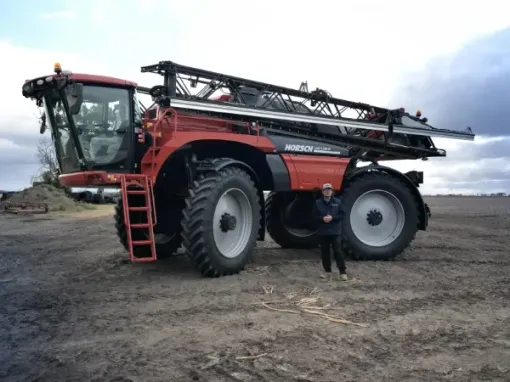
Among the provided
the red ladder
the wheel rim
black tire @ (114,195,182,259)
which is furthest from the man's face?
black tire @ (114,195,182,259)

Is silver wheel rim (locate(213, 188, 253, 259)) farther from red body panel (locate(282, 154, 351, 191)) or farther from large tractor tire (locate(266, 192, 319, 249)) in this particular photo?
large tractor tire (locate(266, 192, 319, 249))

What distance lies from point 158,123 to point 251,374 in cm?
495

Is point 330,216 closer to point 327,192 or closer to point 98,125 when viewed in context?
point 327,192

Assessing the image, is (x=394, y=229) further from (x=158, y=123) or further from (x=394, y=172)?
(x=158, y=123)

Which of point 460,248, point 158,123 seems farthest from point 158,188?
point 460,248

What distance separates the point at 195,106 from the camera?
28.3ft

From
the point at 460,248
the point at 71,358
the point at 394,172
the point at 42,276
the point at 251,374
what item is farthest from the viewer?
the point at 460,248

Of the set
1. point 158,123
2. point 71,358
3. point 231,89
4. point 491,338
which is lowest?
point 491,338

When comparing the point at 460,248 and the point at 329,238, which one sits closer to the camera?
the point at 329,238

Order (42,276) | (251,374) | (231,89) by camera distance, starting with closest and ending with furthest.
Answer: (251,374), (42,276), (231,89)

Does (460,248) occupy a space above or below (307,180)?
below

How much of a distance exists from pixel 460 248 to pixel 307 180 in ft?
15.0

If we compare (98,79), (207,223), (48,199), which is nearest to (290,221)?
(207,223)

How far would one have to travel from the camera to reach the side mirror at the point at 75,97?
7.69 meters
